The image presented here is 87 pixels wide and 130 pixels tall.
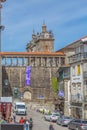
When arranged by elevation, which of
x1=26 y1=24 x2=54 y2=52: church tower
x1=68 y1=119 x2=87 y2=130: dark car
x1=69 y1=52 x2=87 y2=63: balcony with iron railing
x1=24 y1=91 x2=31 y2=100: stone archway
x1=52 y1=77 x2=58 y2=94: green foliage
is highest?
x1=26 y1=24 x2=54 y2=52: church tower

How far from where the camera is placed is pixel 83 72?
71.0 m

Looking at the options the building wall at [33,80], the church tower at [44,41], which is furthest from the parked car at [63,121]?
the church tower at [44,41]

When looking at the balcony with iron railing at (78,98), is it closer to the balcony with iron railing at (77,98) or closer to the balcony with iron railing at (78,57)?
the balcony with iron railing at (77,98)

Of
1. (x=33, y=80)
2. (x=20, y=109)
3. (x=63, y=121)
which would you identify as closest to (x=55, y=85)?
(x=33, y=80)

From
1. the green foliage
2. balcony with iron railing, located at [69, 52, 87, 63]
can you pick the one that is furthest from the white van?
the green foliage

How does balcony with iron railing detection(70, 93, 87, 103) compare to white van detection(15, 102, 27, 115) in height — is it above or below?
above

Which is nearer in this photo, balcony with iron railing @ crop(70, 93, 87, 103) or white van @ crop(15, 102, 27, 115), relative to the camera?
balcony with iron railing @ crop(70, 93, 87, 103)

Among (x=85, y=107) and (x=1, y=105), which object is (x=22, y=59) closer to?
(x=85, y=107)

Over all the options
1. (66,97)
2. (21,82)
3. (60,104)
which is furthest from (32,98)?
(66,97)

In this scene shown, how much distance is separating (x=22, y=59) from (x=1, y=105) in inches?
2907

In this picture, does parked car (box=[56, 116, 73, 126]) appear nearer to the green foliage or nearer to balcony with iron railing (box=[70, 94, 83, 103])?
balcony with iron railing (box=[70, 94, 83, 103])

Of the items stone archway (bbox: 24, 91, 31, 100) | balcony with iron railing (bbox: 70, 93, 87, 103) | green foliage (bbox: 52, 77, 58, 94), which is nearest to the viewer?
balcony with iron railing (bbox: 70, 93, 87, 103)

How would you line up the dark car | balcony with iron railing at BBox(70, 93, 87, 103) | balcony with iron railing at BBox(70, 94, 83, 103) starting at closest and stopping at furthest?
the dark car → balcony with iron railing at BBox(70, 93, 87, 103) → balcony with iron railing at BBox(70, 94, 83, 103)

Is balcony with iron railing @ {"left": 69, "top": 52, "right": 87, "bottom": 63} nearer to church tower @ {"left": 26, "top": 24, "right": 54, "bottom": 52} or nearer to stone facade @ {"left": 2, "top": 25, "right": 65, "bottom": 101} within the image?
stone facade @ {"left": 2, "top": 25, "right": 65, "bottom": 101}
